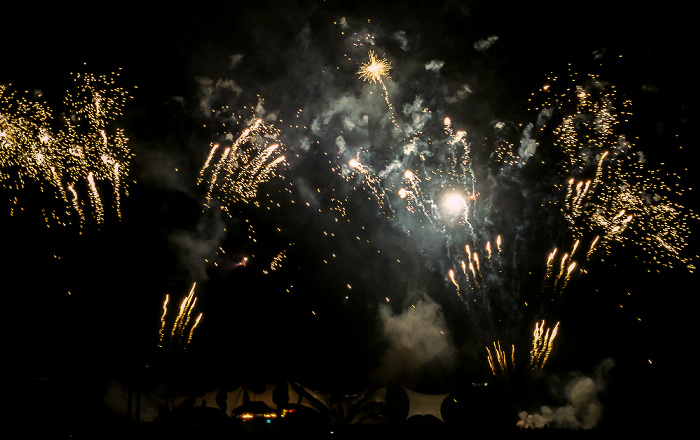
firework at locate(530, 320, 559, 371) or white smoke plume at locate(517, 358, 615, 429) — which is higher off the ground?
firework at locate(530, 320, 559, 371)

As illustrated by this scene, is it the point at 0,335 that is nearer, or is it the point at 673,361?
the point at 0,335

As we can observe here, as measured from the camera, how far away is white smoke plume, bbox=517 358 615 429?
22156mm

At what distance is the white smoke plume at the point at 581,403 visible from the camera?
72.7ft

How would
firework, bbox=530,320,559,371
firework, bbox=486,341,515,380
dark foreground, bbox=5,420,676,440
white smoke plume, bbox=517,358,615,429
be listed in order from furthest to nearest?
white smoke plume, bbox=517,358,615,429
firework, bbox=530,320,559,371
firework, bbox=486,341,515,380
dark foreground, bbox=5,420,676,440

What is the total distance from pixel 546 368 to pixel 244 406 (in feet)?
58.2

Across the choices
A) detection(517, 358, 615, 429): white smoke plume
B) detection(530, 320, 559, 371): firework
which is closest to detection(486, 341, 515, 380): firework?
detection(530, 320, 559, 371): firework

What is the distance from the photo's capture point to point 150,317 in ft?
62.1

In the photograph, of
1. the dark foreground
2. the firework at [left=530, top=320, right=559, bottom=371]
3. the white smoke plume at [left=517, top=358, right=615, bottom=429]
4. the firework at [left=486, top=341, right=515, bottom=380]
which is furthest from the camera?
the white smoke plume at [left=517, top=358, right=615, bottom=429]

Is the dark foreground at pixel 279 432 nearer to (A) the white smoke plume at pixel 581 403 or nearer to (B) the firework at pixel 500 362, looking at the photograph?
(B) the firework at pixel 500 362

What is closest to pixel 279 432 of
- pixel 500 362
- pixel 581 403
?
pixel 500 362

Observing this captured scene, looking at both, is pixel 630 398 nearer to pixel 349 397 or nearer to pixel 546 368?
pixel 546 368

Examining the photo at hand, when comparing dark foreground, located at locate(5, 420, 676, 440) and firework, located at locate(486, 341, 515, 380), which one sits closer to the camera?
dark foreground, located at locate(5, 420, 676, 440)

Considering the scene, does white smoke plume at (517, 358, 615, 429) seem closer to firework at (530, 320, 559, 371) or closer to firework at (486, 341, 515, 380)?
firework at (530, 320, 559, 371)

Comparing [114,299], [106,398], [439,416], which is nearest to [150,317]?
[114,299]
